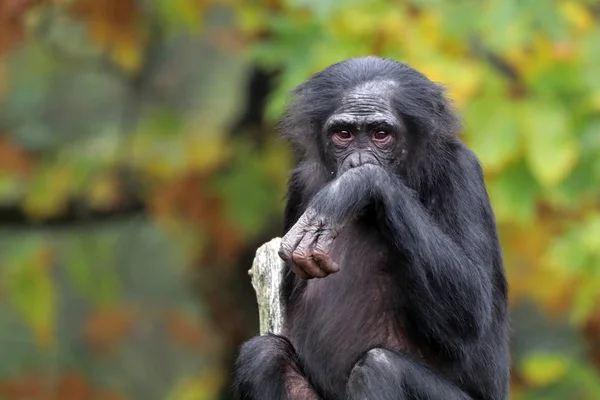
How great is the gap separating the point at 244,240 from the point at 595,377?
130 inches

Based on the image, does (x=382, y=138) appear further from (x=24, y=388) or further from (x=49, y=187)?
(x=24, y=388)

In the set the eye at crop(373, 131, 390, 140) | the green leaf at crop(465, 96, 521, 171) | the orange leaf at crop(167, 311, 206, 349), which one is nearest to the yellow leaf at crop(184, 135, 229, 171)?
the green leaf at crop(465, 96, 521, 171)

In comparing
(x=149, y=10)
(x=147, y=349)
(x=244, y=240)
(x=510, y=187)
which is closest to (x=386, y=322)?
(x=510, y=187)

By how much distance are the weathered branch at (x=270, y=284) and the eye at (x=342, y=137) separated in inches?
35.2

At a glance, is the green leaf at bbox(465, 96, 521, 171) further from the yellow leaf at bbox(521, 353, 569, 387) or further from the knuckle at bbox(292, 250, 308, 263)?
the knuckle at bbox(292, 250, 308, 263)

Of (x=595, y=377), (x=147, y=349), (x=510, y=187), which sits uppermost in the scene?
(x=510, y=187)

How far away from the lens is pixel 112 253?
12.5 metres

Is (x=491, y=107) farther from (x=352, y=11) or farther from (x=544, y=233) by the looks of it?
(x=544, y=233)

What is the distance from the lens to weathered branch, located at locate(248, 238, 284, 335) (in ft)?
20.8

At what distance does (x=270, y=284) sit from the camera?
21.0 feet

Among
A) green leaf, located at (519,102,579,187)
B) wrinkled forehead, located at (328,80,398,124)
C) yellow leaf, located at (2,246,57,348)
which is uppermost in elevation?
wrinkled forehead, located at (328,80,398,124)

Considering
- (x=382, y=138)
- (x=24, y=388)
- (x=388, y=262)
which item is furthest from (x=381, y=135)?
(x=24, y=388)

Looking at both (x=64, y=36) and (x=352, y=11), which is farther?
(x=64, y=36)

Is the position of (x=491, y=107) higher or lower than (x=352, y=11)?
lower
